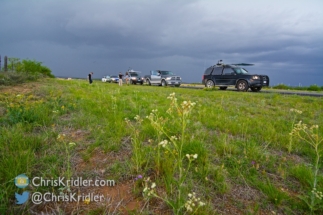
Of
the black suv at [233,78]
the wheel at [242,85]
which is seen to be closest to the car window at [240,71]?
the black suv at [233,78]

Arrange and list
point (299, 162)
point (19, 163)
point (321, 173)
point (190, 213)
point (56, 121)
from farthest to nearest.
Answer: point (56, 121) < point (299, 162) < point (321, 173) < point (19, 163) < point (190, 213)

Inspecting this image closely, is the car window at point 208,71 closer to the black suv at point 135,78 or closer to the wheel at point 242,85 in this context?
the wheel at point 242,85

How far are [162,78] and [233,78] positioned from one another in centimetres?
1061

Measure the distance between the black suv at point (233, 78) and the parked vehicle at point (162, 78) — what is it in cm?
A: 571

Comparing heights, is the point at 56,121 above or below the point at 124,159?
above

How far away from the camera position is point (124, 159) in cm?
238

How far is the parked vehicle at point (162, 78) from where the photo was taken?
22.9 metres

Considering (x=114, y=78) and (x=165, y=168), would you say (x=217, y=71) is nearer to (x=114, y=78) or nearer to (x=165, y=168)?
(x=165, y=168)

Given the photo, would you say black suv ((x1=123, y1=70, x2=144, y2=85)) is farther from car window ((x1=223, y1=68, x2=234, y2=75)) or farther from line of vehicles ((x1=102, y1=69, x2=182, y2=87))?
car window ((x1=223, y1=68, x2=234, y2=75))

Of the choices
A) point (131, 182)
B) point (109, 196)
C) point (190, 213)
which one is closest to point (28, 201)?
point (109, 196)

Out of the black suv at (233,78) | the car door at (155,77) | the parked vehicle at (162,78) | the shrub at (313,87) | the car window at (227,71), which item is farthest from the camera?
the car door at (155,77)

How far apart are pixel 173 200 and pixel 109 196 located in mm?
642

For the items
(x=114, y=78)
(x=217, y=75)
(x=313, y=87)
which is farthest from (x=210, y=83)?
(x=114, y=78)

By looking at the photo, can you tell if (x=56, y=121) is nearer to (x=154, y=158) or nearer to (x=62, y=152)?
(x=62, y=152)
